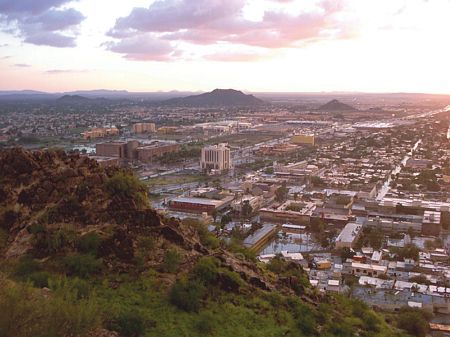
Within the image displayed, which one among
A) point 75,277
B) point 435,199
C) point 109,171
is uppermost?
point 109,171

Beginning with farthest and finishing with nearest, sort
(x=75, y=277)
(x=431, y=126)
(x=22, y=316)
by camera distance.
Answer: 1. (x=431, y=126)
2. (x=75, y=277)
3. (x=22, y=316)

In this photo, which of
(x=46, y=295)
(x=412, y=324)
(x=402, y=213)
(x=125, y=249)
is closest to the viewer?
(x=46, y=295)

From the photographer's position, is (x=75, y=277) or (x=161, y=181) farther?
(x=161, y=181)

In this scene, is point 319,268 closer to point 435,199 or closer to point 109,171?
point 109,171

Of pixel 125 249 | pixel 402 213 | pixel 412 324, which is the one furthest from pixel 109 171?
pixel 402 213

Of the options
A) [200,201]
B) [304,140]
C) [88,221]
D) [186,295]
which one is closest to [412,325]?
[186,295]

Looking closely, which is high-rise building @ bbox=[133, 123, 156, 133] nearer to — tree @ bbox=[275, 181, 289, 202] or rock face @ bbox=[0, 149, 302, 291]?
tree @ bbox=[275, 181, 289, 202]
